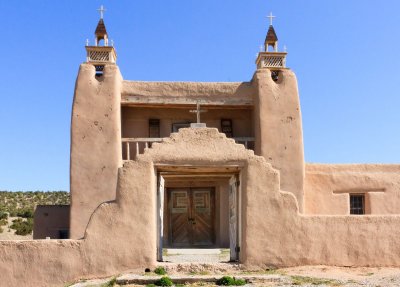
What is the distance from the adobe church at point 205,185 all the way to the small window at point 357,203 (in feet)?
0.13

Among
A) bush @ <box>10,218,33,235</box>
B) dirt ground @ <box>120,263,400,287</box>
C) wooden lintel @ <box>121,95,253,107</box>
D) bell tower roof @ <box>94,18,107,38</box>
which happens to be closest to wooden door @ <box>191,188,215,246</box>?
wooden lintel @ <box>121,95,253,107</box>

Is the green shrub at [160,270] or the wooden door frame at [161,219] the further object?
the wooden door frame at [161,219]

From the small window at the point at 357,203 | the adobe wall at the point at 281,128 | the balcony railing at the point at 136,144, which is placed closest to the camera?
the adobe wall at the point at 281,128

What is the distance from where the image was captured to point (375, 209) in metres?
19.6

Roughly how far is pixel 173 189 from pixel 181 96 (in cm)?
371

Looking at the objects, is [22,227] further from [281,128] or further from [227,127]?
[281,128]

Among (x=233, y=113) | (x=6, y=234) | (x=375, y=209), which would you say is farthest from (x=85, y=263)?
(x=6, y=234)

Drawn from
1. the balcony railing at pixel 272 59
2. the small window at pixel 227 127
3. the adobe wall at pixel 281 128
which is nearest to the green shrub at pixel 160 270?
the adobe wall at pixel 281 128

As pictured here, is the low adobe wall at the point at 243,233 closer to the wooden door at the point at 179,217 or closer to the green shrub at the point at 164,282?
the green shrub at the point at 164,282

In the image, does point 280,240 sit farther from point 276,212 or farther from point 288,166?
point 288,166

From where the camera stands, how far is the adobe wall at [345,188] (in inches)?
768

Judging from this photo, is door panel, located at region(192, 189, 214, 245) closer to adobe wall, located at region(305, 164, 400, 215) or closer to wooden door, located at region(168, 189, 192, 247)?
wooden door, located at region(168, 189, 192, 247)

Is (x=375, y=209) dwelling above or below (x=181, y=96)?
below

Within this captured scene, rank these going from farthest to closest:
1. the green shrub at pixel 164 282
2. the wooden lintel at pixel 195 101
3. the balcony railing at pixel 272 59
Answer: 1. the balcony railing at pixel 272 59
2. the wooden lintel at pixel 195 101
3. the green shrub at pixel 164 282
